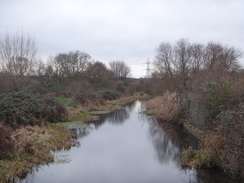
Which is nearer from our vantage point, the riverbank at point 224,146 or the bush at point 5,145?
the riverbank at point 224,146

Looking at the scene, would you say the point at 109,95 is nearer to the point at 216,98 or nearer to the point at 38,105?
the point at 38,105

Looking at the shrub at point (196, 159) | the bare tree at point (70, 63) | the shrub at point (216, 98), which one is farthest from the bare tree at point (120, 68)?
the shrub at point (196, 159)

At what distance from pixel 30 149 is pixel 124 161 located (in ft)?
9.95

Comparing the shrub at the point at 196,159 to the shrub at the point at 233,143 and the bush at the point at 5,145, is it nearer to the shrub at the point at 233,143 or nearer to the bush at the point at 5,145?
the shrub at the point at 233,143

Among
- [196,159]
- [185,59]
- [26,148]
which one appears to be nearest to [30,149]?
[26,148]

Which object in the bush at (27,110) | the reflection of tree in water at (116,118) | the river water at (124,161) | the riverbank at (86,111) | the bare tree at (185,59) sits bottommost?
the river water at (124,161)

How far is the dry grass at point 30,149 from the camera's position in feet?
21.1

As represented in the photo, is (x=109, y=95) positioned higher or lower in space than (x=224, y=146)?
higher

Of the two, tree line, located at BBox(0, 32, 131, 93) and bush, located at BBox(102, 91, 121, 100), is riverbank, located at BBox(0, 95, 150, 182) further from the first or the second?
bush, located at BBox(102, 91, 121, 100)

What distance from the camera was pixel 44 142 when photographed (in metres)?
9.08

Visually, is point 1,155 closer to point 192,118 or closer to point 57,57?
point 192,118

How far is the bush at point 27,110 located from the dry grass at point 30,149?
2.91 feet

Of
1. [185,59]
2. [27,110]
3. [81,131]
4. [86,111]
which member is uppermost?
[185,59]

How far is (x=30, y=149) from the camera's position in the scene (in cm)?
780
